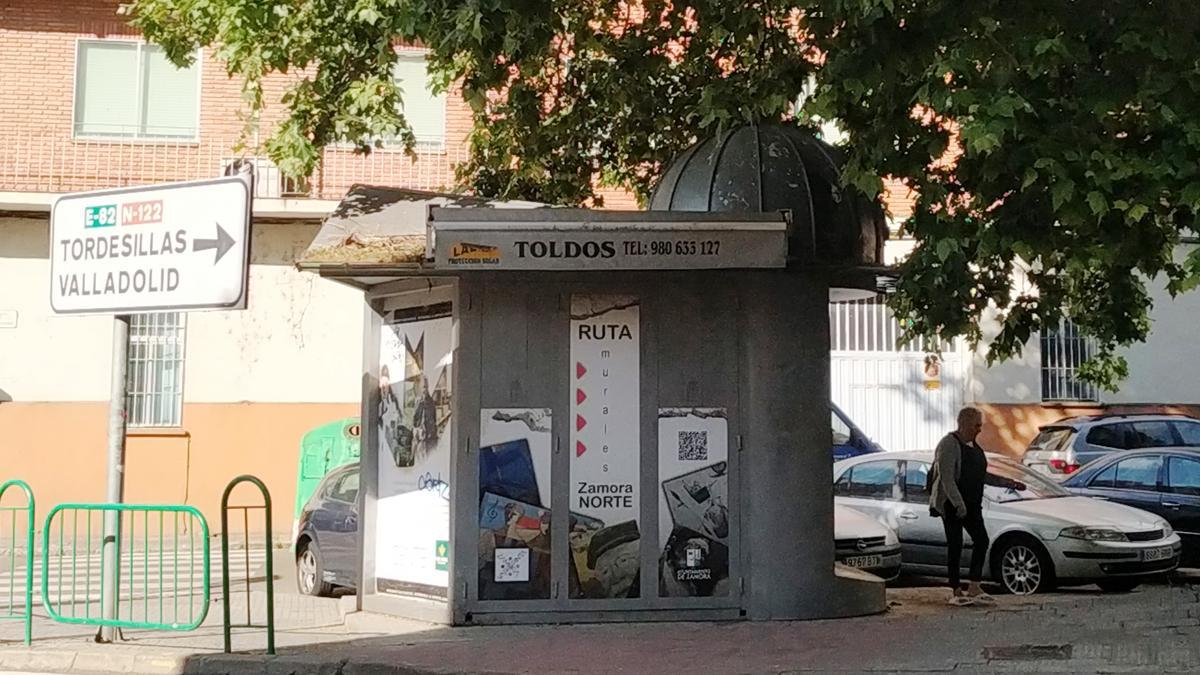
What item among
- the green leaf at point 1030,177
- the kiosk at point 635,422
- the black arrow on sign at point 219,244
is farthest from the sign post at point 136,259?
the green leaf at point 1030,177

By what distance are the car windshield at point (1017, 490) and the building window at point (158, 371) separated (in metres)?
12.6

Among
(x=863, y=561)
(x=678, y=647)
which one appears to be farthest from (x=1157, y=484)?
(x=678, y=647)

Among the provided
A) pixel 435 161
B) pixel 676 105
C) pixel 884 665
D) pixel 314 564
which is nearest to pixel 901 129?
pixel 884 665

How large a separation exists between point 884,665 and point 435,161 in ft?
48.5

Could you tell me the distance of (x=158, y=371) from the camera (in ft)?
68.8

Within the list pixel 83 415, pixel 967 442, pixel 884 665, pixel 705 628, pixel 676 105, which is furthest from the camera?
pixel 83 415

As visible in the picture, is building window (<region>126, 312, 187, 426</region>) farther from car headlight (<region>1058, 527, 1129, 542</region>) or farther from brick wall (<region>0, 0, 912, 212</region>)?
car headlight (<region>1058, 527, 1129, 542</region>)

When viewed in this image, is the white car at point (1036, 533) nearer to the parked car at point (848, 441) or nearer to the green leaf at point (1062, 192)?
the parked car at point (848, 441)

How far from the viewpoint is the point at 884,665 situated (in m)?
8.58

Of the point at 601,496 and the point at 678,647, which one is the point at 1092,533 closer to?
the point at 601,496

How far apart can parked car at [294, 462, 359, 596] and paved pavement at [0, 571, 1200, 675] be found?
2.09 m

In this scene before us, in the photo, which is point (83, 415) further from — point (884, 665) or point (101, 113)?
point (884, 665)

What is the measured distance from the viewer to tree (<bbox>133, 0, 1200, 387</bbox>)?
26.6ft

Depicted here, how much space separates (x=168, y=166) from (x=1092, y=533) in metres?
15.0
